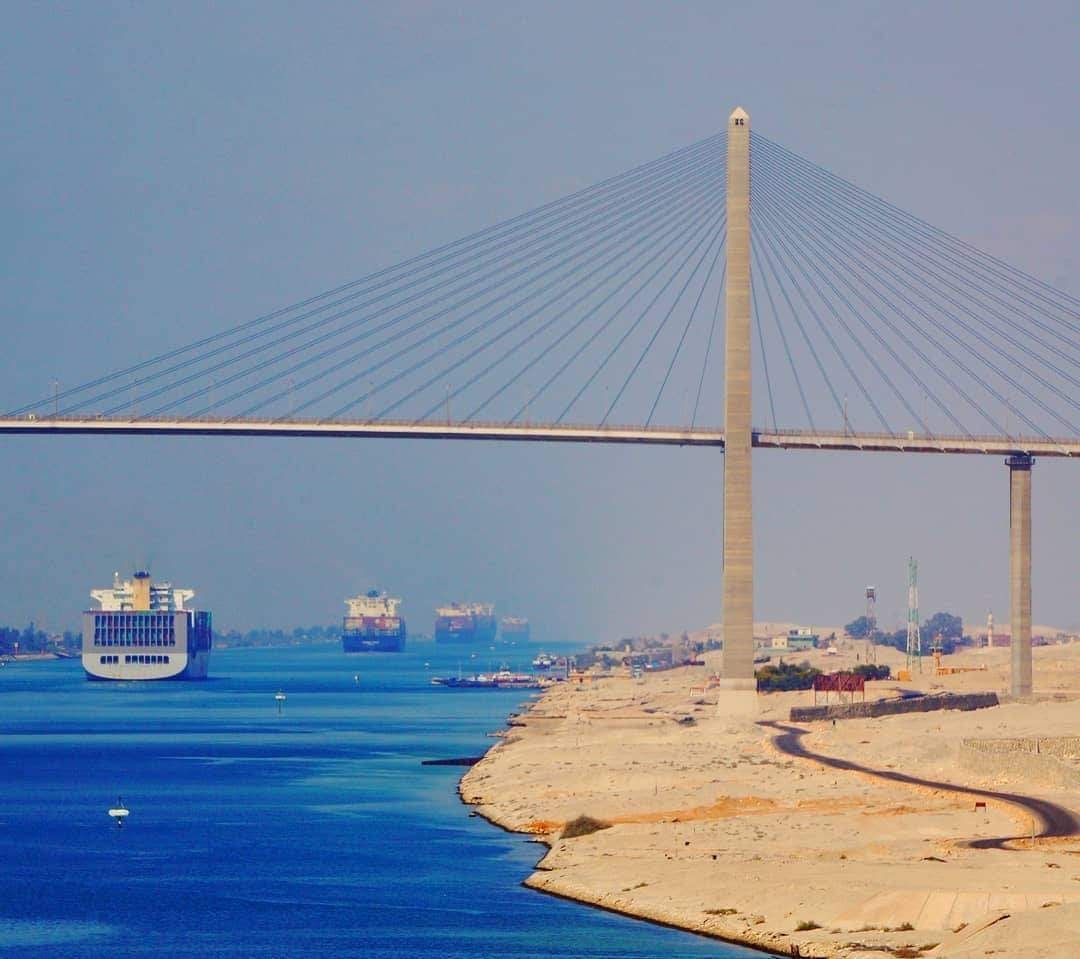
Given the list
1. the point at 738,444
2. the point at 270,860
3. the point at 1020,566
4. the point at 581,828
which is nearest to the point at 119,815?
the point at 270,860

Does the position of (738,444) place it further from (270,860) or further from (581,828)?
(270,860)

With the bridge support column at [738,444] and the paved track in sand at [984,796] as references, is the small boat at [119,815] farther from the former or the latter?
the bridge support column at [738,444]

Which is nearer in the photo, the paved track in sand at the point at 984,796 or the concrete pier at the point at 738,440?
the paved track in sand at the point at 984,796

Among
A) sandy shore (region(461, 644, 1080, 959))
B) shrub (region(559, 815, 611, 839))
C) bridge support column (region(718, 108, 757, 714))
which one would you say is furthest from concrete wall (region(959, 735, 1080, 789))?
bridge support column (region(718, 108, 757, 714))

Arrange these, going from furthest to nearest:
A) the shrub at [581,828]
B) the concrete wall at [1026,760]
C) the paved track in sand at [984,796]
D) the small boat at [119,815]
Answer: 1. the small boat at [119,815]
2. the concrete wall at [1026,760]
3. the shrub at [581,828]
4. the paved track in sand at [984,796]

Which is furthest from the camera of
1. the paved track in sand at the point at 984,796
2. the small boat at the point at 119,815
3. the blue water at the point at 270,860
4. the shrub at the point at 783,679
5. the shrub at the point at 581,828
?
the shrub at the point at 783,679

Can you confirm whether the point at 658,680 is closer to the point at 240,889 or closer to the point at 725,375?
the point at 725,375

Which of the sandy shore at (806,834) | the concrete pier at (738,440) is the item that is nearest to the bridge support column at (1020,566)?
the sandy shore at (806,834)
